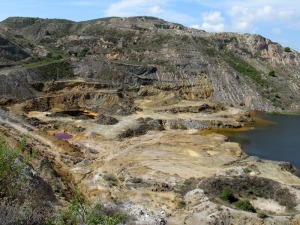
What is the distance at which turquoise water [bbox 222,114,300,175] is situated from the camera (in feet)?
200

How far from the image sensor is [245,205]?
1378 inches

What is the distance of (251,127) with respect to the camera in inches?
3120

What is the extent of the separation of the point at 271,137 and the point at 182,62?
40.7m

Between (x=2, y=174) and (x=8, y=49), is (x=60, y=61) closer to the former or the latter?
(x=8, y=49)

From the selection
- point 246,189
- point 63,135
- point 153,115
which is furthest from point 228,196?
point 153,115

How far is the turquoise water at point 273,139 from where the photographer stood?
2394 inches

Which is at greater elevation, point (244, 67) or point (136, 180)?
point (244, 67)

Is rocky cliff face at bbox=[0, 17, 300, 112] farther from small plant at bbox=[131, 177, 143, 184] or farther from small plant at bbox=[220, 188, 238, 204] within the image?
small plant at bbox=[220, 188, 238, 204]

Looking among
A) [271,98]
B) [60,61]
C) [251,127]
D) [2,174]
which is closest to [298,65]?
[271,98]

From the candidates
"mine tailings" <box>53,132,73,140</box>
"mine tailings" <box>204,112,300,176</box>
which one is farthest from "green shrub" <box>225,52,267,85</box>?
"mine tailings" <box>53,132,73,140</box>

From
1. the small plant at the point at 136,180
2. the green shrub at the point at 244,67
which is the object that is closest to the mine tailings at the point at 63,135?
the small plant at the point at 136,180

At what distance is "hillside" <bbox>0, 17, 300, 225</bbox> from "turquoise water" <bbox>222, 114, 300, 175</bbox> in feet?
13.7

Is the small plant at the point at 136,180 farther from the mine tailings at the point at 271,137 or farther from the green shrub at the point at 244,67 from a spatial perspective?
the green shrub at the point at 244,67

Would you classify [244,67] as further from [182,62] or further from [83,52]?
[83,52]
